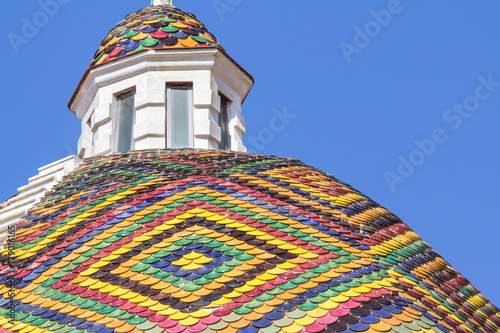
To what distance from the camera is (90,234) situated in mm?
10750

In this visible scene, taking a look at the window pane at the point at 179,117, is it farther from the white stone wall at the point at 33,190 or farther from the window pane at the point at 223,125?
the white stone wall at the point at 33,190

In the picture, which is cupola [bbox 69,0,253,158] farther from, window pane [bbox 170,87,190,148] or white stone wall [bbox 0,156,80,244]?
white stone wall [bbox 0,156,80,244]

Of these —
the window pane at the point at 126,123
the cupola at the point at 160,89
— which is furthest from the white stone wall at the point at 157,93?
the window pane at the point at 126,123

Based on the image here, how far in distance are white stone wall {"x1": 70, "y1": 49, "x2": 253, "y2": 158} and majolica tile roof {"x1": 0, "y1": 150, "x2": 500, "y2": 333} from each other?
7.41 feet

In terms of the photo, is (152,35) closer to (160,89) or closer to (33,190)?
(160,89)

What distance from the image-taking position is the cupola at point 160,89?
14945 mm

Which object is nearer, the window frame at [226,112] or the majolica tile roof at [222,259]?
the majolica tile roof at [222,259]

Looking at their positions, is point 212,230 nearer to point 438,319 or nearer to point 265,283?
point 265,283

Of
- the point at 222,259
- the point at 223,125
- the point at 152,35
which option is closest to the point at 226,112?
the point at 223,125

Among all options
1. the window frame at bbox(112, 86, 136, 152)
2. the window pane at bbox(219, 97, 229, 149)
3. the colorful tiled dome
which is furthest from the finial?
the window pane at bbox(219, 97, 229, 149)

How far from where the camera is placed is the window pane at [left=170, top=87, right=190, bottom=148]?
583 inches

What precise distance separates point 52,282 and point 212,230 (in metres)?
1.55

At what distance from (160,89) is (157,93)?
110 mm

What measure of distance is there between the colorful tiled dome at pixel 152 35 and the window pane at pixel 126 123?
2.13 feet
